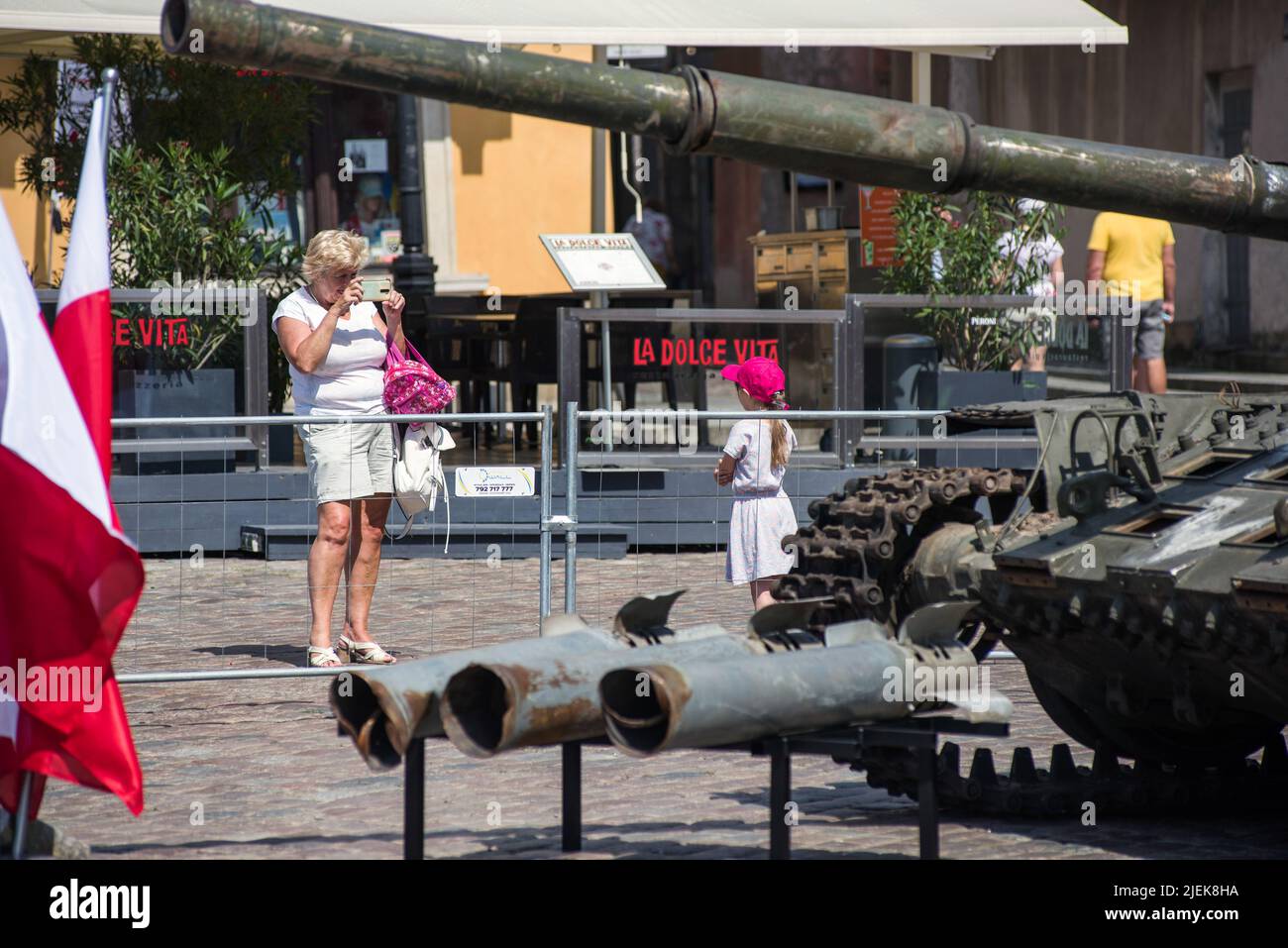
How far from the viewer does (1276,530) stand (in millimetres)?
6113

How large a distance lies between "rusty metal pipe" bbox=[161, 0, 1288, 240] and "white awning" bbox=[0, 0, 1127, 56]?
7.55 m

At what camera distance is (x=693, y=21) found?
14.2 m

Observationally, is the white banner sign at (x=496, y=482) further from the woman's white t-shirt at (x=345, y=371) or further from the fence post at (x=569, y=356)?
the fence post at (x=569, y=356)

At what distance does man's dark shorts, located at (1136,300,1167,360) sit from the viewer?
1484cm

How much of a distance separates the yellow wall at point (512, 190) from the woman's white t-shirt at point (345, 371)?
9487mm

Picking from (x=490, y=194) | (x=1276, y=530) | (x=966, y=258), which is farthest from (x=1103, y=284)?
(x=1276, y=530)

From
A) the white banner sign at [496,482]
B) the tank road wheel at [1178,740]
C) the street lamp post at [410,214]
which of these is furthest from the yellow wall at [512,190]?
the tank road wheel at [1178,740]

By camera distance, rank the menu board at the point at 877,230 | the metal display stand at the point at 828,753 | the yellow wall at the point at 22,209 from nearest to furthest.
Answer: the metal display stand at the point at 828,753 < the menu board at the point at 877,230 < the yellow wall at the point at 22,209

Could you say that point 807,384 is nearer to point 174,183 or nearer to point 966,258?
point 966,258

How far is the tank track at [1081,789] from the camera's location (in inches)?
276

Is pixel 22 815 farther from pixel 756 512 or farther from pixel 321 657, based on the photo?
pixel 756 512

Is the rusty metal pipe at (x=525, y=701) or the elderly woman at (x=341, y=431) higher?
the elderly woman at (x=341, y=431)

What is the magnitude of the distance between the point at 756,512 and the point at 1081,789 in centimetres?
278

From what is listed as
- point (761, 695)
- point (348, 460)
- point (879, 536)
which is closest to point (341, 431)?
point (348, 460)
